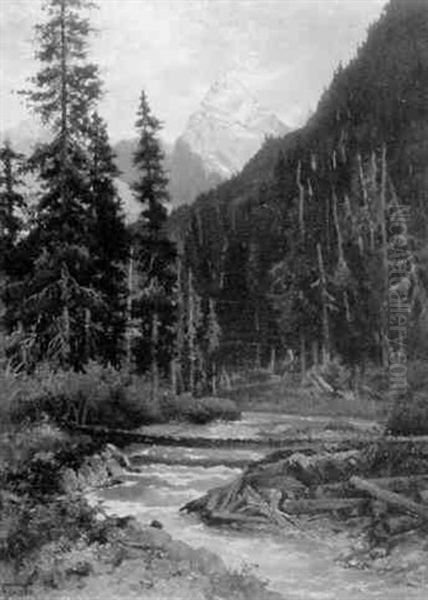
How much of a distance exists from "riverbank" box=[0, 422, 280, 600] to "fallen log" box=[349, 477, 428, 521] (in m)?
2.77

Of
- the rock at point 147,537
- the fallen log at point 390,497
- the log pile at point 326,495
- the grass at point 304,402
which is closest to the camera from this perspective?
the rock at point 147,537

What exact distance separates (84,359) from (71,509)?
583 inches

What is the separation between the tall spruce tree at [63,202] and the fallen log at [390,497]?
14.5 m

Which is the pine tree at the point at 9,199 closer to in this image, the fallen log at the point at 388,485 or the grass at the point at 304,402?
the grass at the point at 304,402

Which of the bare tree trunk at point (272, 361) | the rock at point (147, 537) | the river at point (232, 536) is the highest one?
the bare tree trunk at point (272, 361)

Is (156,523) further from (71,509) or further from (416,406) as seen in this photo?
(416,406)

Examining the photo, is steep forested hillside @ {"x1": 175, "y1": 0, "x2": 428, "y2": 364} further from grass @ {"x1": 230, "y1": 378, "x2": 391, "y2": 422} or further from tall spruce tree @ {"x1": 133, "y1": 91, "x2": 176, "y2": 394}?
tall spruce tree @ {"x1": 133, "y1": 91, "x2": 176, "y2": 394}

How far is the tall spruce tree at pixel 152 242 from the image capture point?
119ft

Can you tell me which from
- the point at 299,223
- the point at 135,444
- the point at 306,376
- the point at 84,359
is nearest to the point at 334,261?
the point at 299,223

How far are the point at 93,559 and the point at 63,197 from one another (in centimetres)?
1857

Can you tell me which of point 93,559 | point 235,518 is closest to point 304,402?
point 235,518
